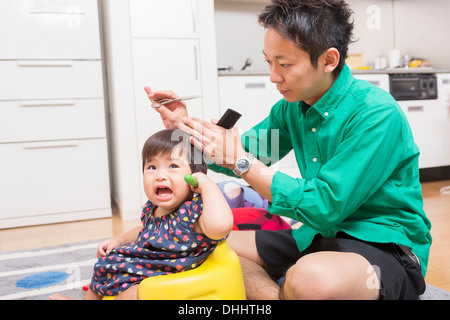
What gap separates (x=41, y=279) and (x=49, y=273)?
62mm

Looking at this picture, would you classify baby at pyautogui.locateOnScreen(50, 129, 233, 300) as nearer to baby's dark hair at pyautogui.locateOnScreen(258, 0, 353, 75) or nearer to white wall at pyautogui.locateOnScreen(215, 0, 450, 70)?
baby's dark hair at pyautogui.locateOnScreen(258, 0, 353, 75)

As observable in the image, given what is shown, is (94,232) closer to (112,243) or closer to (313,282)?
(112,243)

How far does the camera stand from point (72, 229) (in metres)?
2.09

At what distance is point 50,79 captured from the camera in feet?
7.17

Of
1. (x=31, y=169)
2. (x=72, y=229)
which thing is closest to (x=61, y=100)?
(x=31, y=169)

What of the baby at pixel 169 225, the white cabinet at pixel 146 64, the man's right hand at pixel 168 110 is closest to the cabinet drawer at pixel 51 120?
the white cabinet at pixel 146 64

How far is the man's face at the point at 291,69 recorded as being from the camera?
91cm

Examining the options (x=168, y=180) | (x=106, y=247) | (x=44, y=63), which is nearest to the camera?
(x=168, y=180)

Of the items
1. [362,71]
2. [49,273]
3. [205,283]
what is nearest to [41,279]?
[49,273]

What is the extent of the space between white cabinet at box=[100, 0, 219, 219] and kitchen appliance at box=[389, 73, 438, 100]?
1309 millimetres

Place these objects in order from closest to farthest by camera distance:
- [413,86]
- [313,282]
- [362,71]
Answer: [313,282]
[362,71]
[413,86]
